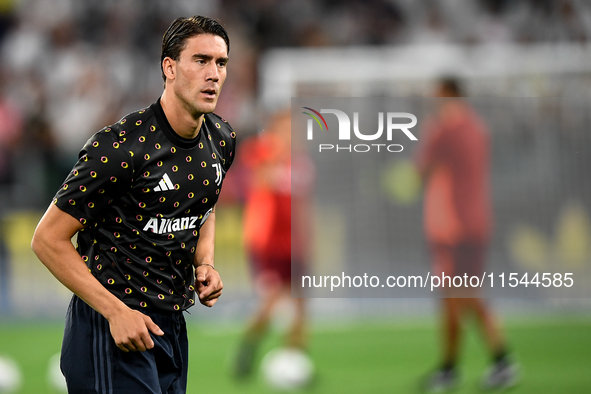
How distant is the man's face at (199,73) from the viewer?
2.92 meters

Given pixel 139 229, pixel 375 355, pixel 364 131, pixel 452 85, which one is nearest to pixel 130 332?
pixel 139 229

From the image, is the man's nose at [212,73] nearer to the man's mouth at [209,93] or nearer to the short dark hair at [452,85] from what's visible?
the man's mouth at [209,93]

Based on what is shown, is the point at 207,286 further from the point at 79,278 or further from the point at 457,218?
the point at 457,218

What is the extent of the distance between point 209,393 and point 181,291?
3783 mm

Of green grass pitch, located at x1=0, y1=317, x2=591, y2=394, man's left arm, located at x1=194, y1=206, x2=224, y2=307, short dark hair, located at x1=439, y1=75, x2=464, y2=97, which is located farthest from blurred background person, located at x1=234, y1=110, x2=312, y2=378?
man's left arm, located at x1=194, y1=206, x2=224, y2=307

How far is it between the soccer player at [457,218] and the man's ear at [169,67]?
14.3ft

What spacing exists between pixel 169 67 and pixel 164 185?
17.7 inches

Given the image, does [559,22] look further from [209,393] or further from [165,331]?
[165,331]

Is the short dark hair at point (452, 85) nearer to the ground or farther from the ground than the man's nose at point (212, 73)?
farther from the ground

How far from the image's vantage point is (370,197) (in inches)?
336

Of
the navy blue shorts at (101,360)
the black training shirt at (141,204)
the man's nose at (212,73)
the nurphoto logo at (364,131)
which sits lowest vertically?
the navy blue shorts at (101,360)

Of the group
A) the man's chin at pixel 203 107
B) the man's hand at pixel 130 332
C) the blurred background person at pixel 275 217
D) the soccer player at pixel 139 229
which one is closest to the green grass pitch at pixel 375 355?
the blurred background person at pixel 275 217

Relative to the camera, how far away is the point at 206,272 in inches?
123

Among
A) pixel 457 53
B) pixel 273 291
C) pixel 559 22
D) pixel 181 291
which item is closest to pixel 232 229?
pixel 273 291
